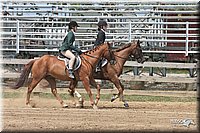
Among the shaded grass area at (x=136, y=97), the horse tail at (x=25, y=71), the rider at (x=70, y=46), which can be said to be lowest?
the shaded grass area at (x=136, y=97)

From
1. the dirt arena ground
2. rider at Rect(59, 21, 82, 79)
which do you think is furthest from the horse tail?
rider at Rect(59, 21, 82, 79)

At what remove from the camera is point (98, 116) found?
14094mm

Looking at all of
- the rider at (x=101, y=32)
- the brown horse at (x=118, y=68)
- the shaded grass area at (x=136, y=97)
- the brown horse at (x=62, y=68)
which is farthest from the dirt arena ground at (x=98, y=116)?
the rider at (x=101, y=32)

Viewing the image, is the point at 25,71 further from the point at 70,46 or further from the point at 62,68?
the point at 70,46

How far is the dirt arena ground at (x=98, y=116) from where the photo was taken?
468 inches

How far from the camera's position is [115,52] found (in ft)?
57.3

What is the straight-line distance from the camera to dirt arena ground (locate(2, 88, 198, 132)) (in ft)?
39.0

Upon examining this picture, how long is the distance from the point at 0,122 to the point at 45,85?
6772 millimetres

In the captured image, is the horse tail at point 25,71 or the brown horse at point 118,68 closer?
the brown horse at point 118,68

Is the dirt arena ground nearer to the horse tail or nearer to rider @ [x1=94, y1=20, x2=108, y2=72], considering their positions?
the horse tail

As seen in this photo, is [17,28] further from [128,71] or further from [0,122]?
[0,122]

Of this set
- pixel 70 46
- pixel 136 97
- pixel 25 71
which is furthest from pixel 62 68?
pixel 136 97

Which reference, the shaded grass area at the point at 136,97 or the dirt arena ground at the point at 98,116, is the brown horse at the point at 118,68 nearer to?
the dirt arena ground at the point at 98,116

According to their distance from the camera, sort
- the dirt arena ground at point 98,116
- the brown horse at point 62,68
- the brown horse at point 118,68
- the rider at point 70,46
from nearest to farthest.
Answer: the dirt arena ground at point 98,116 → the rider at point 70,46 → the brown horse at point 62,68 → the brown horse at point 118,68
